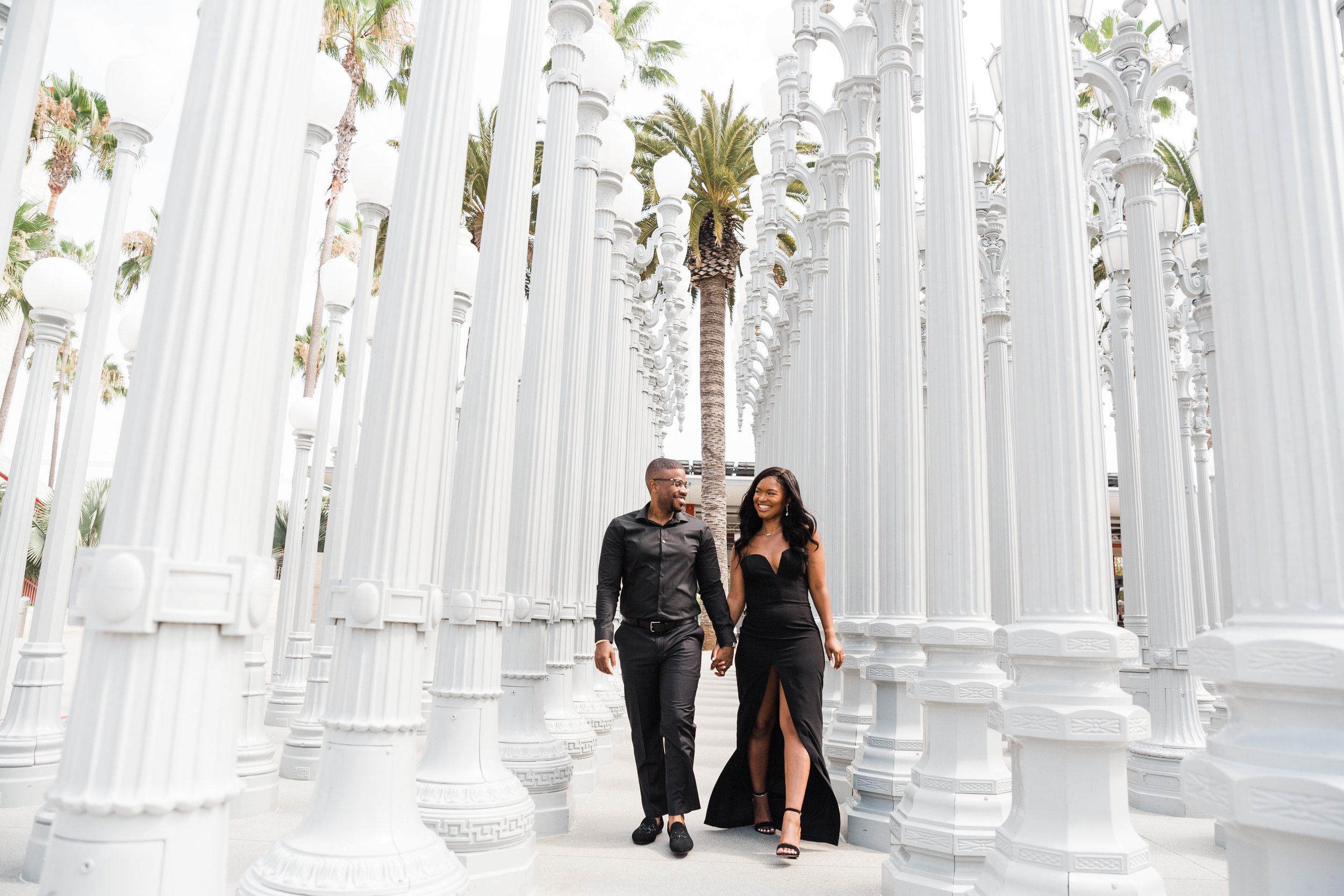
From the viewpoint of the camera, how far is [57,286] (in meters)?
7.86

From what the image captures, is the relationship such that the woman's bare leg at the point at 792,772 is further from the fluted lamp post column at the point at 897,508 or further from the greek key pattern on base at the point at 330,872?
the greek key pattern on base at the point at 330,872

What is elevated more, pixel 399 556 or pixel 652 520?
pixel 652 520

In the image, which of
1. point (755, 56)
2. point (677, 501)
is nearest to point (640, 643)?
point (677, 501)

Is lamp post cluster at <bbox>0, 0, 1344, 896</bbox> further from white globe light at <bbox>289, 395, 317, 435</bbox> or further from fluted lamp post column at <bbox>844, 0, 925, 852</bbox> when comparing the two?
white globe light at <bbox>289, 395, 317, 435</bbox>

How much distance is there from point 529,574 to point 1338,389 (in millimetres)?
4909

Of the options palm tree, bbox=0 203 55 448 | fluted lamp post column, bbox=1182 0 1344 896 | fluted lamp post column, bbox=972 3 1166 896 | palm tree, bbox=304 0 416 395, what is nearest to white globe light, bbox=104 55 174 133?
fluted lamp post column, bbox=972 3 1166 896

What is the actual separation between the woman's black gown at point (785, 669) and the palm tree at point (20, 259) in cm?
2008

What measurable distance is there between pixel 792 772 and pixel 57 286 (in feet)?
25.8

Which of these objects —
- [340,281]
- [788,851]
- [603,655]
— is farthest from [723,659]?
[340,281]

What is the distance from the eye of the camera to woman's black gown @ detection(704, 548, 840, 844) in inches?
221

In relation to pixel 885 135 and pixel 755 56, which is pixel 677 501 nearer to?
pixel 885 135

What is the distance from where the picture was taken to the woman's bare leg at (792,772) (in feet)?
17.0

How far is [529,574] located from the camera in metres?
6.17

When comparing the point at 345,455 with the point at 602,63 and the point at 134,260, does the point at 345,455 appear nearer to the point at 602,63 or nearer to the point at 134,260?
the point at 602,63
